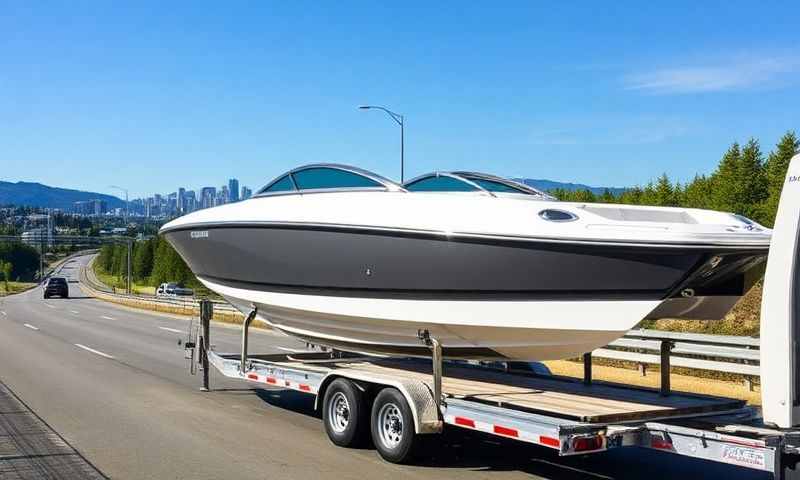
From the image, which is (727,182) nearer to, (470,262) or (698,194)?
(698,194)

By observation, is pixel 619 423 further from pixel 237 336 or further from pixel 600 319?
pixel 237 336

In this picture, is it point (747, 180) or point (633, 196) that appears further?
point (633, 196)

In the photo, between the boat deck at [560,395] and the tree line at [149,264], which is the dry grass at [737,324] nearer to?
the boat deck at [560,395]

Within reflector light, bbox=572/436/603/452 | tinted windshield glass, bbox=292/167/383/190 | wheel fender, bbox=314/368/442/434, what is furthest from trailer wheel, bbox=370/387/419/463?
tinted windshield glass, bbox=292/167/383/190

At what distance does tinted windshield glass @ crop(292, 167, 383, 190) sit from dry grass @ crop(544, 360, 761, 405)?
5.78 meters

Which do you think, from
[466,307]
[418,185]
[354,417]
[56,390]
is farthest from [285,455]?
[56,390]

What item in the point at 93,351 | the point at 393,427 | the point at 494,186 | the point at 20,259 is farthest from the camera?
the point at 20,259

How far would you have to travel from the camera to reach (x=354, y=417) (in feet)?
28.1

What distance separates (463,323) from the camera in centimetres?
835

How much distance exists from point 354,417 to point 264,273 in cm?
287

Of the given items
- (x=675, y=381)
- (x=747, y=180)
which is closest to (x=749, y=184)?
(x=747, y=180)

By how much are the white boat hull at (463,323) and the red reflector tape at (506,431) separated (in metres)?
1.09

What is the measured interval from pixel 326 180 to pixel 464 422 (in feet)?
12.9

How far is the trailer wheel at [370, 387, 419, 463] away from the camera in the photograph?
785 cm
